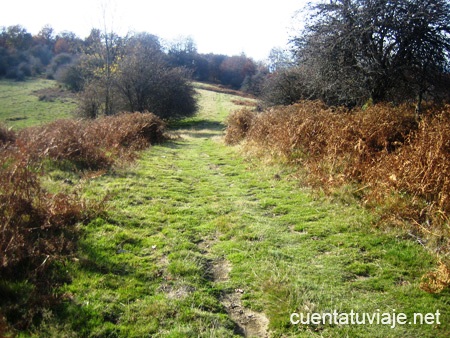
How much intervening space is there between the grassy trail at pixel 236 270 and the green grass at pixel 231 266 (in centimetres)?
1

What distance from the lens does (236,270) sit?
14.4 feet

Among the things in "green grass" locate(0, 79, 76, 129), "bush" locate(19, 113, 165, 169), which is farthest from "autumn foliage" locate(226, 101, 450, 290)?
"green grass" locate(0, 79, 76, 129)

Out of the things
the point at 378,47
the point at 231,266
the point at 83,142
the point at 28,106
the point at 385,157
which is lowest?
the point at 231,266

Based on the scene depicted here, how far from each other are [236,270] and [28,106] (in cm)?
3941

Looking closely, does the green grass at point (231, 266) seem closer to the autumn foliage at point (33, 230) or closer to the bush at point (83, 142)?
the autumn foliage at point (33, 230)

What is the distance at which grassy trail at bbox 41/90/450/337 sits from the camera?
3277 mm

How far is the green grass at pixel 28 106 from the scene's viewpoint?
97.4ft

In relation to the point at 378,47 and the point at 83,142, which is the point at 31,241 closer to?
the point at 83,142

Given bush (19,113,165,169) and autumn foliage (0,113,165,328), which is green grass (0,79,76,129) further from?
autumn foliage (0,113,165,328)

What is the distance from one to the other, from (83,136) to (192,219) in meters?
6.11

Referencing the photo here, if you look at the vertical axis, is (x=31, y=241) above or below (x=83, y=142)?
below

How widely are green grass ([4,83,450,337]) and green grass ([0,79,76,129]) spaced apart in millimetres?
23274

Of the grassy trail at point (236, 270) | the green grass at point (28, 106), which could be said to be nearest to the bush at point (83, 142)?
the grassy trail at point (236, 270)

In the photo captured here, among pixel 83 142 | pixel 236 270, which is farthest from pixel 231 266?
pixel 83 142
